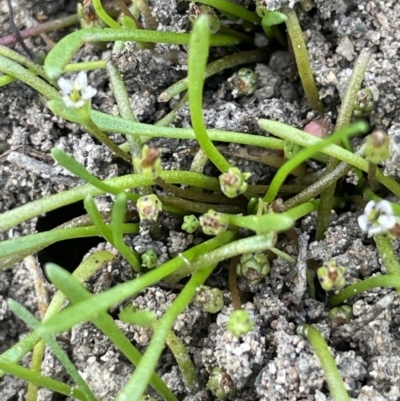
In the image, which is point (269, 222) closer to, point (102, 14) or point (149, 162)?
point (149, 162)

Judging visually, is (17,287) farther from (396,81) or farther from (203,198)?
(396,81)

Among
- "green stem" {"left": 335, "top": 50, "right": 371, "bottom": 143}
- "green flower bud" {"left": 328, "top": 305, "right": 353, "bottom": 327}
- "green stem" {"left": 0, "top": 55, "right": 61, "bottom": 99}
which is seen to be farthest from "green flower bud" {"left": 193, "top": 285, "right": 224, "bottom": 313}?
"green stem" {"left": 0, "top": 55, "right": 61, "bottom": 99}

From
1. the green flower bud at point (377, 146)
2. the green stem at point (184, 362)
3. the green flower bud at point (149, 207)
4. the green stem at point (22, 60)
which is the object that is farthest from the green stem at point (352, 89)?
the green stem at point (22, 60)

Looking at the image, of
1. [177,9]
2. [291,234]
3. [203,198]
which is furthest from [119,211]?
[177,9]

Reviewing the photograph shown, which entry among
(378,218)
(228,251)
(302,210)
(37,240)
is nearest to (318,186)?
(302,210)

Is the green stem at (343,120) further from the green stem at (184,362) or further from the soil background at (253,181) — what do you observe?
the green stem at (184,362)
